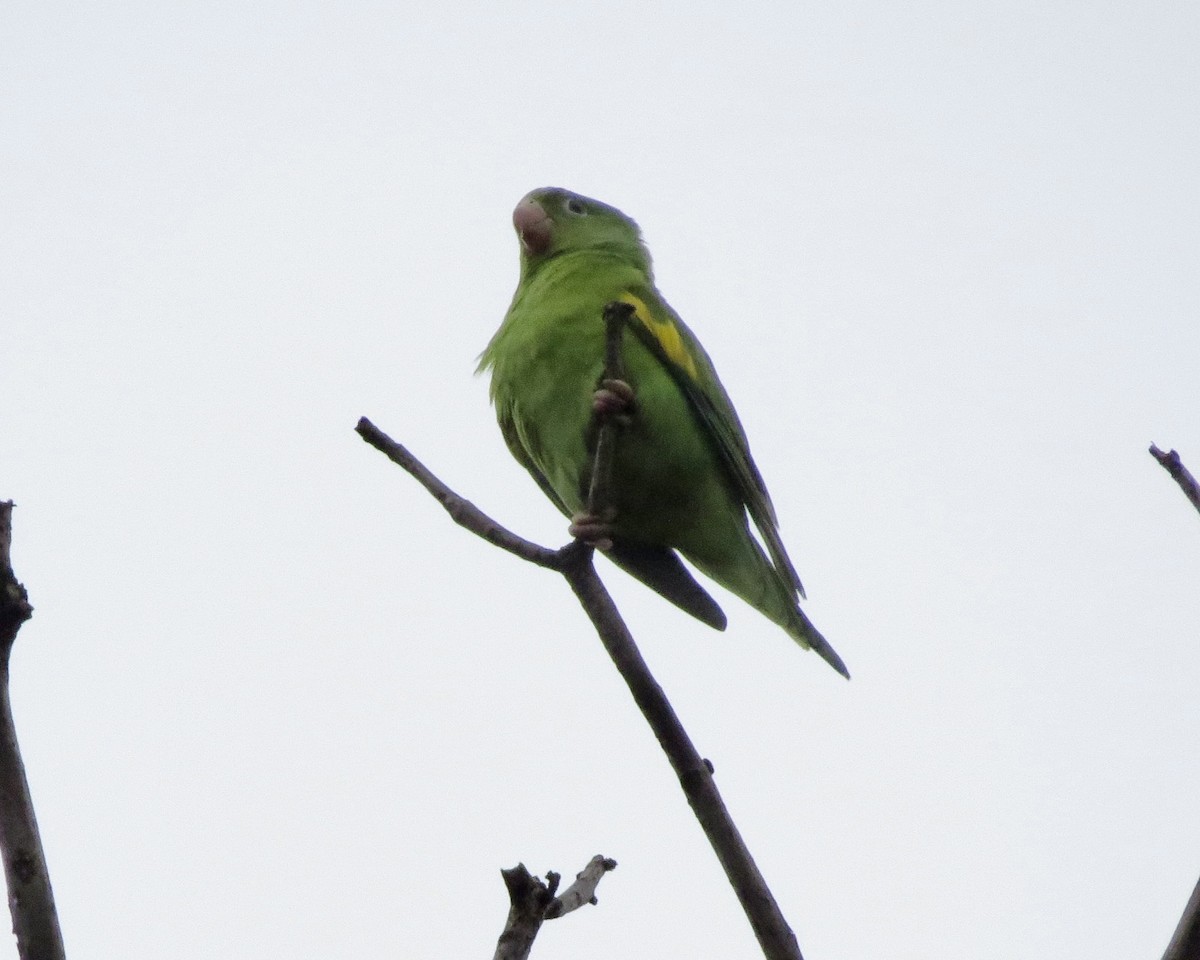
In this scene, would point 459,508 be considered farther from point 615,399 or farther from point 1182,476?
point 1182,476

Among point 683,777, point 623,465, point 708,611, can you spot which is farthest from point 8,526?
point 708,611

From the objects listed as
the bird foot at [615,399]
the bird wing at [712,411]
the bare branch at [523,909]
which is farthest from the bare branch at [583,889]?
the bird wing at [712,411]

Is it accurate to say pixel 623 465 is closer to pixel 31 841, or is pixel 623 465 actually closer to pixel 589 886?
pixel 589 886

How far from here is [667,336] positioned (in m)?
4.22

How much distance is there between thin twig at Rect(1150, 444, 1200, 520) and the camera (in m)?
2.22

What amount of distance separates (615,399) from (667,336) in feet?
3.99

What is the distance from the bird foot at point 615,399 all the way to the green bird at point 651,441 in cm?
41

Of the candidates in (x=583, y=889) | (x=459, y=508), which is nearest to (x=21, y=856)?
(x=583, y=889)

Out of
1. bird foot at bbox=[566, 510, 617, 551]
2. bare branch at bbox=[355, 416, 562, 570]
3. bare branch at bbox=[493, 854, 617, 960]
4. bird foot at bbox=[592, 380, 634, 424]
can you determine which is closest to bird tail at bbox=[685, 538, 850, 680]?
bird foot at bbox=[592, 380, 634, 424]

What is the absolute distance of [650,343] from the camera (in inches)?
163

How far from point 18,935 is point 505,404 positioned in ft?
9.34

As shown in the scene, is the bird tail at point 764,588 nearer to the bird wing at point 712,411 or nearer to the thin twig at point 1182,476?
the bird wing at point 712,411

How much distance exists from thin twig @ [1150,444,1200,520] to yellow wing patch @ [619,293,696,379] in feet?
6.83

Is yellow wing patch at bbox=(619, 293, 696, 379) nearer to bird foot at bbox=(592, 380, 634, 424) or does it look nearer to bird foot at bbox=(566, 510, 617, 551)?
bird foot at bbox=(592, 380, 634, 424)
